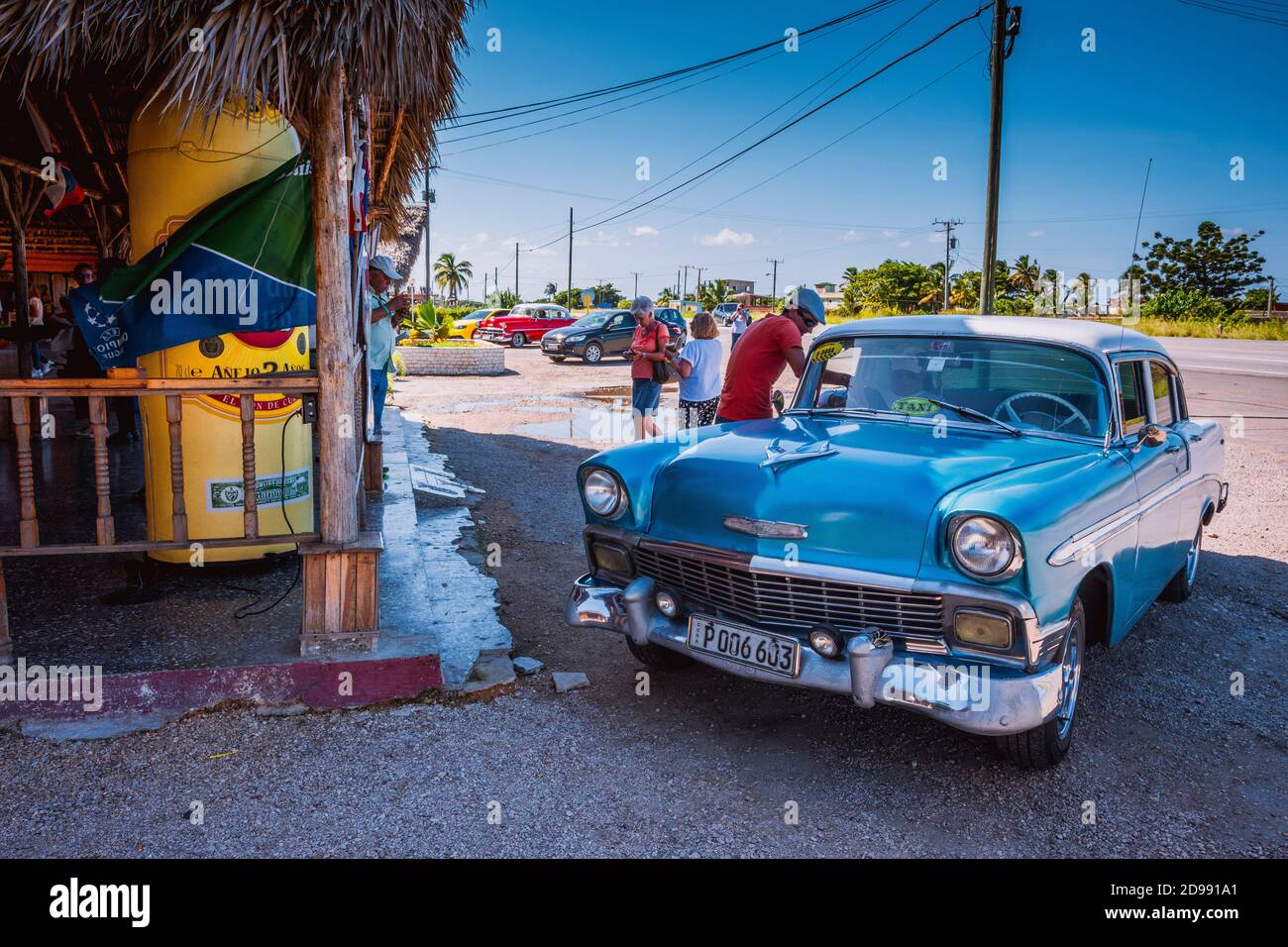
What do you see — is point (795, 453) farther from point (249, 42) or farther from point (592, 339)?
point (592, 339)

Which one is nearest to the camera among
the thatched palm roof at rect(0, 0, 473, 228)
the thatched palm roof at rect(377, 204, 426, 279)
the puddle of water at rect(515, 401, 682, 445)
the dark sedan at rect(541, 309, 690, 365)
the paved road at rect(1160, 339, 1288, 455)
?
the thatched palm roof at rect(0, 0, 473, 228)

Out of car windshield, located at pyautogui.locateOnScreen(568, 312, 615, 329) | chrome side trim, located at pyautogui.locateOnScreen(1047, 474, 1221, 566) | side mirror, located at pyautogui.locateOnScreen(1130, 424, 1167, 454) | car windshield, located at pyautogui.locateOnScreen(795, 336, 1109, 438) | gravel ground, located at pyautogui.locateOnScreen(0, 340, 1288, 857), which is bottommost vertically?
gravel ground, located at pyautogui.locateOnScreen(0, 340, 1288, 857)

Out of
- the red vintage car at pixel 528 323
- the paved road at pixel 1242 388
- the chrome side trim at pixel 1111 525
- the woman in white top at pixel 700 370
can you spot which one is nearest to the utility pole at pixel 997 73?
the paved road at pixel 1242 388

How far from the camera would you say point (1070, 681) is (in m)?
3.47

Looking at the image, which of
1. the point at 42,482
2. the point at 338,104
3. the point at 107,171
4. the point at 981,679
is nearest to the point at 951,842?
the point at 981,679

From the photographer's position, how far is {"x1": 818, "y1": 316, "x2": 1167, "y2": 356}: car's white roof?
419cm

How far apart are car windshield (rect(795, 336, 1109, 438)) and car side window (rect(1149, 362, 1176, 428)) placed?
87cm

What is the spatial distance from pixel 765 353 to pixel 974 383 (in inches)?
75.5

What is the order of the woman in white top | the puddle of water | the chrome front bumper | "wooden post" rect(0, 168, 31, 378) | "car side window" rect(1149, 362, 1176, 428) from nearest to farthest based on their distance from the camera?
the chrome front bumper, "car side window" rect(1149, 362, 1176, 428), the woman in white top, "wooden post" rect(0, 168, 31, 378), the puddle of water

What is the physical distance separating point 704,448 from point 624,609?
75 centimetres

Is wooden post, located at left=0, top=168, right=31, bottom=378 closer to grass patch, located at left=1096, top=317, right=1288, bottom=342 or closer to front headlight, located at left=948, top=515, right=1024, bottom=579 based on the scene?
front headlight, located at left=948, top=515, right=1024, bottom=579

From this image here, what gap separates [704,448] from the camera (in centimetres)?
389

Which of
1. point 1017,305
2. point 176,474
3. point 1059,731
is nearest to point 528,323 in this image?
point 176,474

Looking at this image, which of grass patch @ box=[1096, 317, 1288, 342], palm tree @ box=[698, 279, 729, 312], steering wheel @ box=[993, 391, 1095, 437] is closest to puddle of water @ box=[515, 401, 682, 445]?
steering wheel @ box=[993, 391, 1095, 437]
